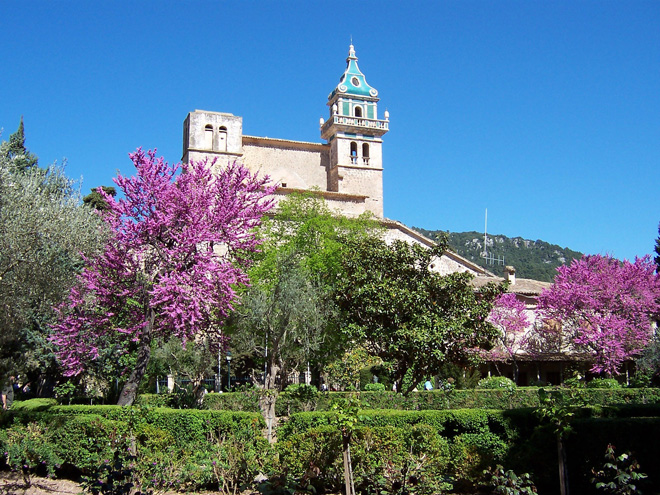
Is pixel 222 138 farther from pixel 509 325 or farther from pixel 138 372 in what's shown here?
pixel 138 372

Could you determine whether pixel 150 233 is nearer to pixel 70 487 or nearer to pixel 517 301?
pixel 70 487

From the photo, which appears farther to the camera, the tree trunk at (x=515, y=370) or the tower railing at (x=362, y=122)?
the tower railing at (x=362, y=122)

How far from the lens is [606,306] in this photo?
119 ft

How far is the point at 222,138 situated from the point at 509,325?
24500mm

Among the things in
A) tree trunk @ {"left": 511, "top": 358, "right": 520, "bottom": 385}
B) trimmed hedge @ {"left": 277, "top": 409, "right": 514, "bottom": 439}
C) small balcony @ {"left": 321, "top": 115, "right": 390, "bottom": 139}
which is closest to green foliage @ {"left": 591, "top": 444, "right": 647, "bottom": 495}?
trimmed hedge @ {"left": 277, "top": 409, "right": 514, "bottom": 439}

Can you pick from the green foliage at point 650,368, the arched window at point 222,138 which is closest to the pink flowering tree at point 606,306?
the green foliage at point 650,368

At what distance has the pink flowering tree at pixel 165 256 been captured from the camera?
1459 cm

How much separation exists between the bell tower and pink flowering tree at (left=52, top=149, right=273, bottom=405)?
34.6 m

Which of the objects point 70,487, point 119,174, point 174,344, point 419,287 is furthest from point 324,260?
point 70,487

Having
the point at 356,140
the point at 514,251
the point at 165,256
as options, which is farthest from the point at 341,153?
the point at 514,251

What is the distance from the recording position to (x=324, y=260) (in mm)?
31734

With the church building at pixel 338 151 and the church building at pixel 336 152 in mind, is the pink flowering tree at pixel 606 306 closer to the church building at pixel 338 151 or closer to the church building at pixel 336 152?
the church building at pixel 336 152

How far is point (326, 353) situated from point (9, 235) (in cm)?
1454

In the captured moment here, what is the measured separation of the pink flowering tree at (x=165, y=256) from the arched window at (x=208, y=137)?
3079 centimetres
